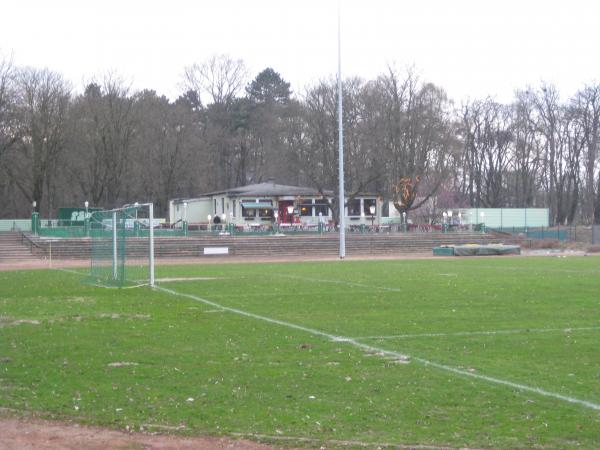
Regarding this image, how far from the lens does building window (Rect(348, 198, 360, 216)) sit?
7994 cm

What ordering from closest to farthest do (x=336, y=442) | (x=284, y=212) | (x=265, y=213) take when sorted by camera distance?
(x=336, y=442)
(x=265, y=213)
(x=284, y=212)

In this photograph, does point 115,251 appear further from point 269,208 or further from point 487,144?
point 487,144

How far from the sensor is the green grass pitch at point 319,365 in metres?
8.26

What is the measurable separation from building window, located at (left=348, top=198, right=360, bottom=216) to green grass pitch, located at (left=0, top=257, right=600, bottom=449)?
2261 inches

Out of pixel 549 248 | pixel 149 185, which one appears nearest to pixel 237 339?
pixel 549 248

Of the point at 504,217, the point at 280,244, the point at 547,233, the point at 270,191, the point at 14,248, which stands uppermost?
the point at 270,191

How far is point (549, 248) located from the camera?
62.1 metres

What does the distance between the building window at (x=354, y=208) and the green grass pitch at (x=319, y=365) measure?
57.4 meters

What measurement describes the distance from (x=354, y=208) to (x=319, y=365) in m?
69.2

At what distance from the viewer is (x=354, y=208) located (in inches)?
3164

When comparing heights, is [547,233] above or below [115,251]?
below

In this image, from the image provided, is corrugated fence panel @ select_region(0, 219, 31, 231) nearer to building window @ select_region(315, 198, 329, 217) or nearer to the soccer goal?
building window @ select_region(315, 198, 329, 217)

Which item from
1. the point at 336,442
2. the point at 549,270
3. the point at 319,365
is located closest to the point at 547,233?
the point at 549,270

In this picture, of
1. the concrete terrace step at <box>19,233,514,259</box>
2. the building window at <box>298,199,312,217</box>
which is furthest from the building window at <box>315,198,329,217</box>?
the concrete terrace step at <box>19,233,514,259</box>
